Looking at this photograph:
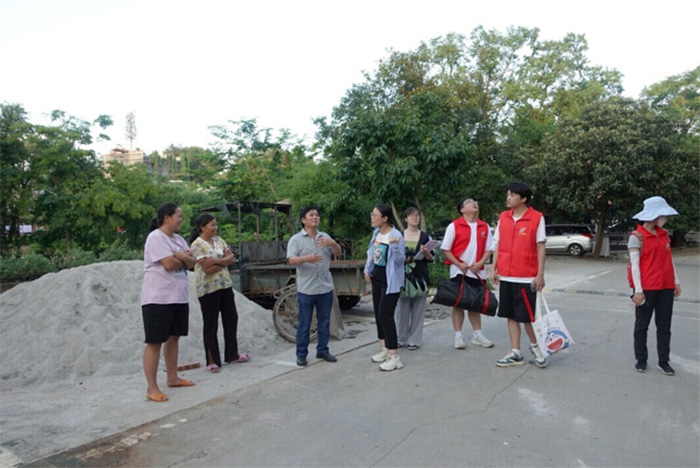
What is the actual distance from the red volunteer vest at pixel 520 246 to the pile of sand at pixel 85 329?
2983 millimetres

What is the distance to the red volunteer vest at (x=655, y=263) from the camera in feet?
16.6

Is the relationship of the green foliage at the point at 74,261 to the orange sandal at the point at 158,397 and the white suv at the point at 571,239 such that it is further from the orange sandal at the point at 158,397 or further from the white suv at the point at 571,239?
the white suv at the point at 571,239

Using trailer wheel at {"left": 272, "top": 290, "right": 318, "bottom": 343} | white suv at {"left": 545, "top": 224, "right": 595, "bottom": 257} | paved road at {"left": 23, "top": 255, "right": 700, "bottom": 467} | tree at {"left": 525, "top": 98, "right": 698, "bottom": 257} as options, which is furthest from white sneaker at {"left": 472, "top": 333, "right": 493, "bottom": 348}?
white suv at {"left": 545, "top": 224, "right": 595, "bottom": 257}

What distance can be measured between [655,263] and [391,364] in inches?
108

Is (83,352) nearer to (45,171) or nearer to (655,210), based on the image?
(655,210)

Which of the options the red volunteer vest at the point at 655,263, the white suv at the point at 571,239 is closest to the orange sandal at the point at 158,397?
the red volunteer vest at the point at 655,263

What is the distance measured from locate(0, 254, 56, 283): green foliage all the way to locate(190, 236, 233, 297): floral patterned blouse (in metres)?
7.21

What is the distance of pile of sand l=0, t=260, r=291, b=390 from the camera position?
561 centimetres

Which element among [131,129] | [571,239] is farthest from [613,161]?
[131,129]

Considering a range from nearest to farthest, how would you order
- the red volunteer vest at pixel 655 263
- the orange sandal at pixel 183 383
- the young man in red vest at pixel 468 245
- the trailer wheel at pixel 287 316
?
1. the orange sandal at pixel 183 383
2. the red volunteer vest at pixel 655 263
3. the young man in red vest at pixel 468 245
4. the trailer wheel at pixel 287 316

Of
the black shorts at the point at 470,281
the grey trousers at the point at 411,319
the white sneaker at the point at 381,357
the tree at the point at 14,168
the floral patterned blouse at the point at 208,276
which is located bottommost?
the white sneaker at the point at 381,357

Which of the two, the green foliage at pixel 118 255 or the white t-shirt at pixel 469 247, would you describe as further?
the green foliage at pixel 118 255

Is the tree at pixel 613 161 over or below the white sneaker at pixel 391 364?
over

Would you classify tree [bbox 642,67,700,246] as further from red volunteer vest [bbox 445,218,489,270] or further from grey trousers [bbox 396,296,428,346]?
grey trousers [bbox 396,296,428,346]
